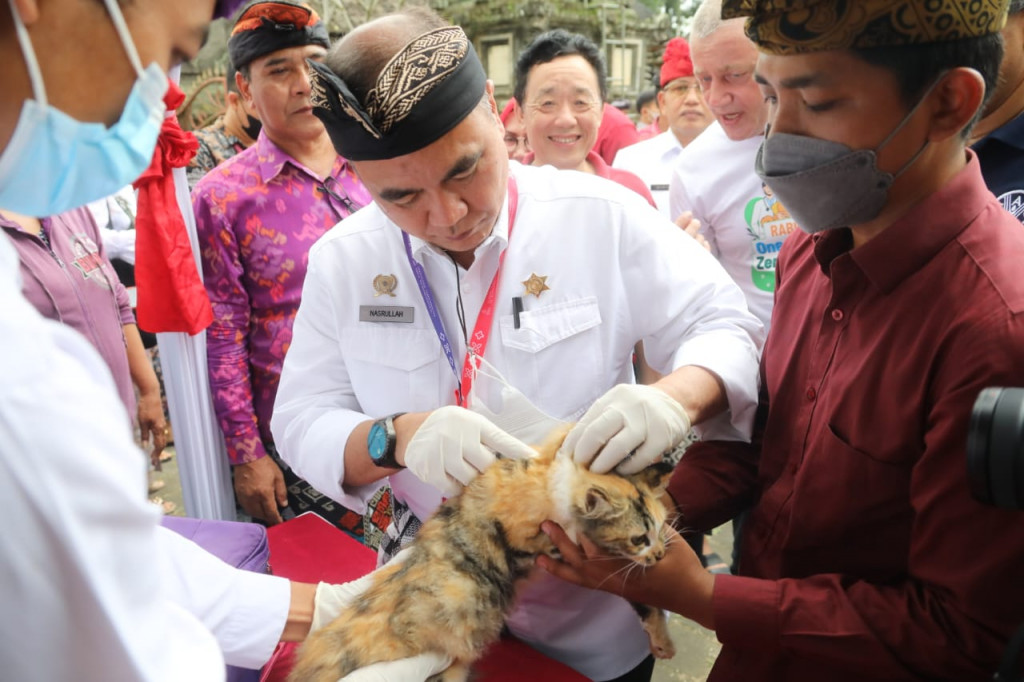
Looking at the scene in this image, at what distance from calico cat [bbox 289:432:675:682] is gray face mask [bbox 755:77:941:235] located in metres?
0.88

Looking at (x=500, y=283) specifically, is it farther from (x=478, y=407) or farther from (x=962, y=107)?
(x=962, y=107)

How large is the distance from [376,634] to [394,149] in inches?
49.5

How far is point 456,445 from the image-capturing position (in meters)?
1.67

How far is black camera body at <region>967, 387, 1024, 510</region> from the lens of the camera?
2.86ft

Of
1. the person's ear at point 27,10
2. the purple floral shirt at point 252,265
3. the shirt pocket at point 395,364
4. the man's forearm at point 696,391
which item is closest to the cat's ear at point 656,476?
the man's forearm at point 696,391

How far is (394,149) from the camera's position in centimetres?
161

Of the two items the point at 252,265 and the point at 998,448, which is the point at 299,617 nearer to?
the point at 998,448

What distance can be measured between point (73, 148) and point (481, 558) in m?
1.38

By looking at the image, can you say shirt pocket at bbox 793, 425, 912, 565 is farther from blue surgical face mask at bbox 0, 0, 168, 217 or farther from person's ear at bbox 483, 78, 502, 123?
blue surgical face mask at bbox 0, 0, 168, 217

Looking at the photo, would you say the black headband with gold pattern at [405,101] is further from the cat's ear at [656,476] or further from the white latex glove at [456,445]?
the cat's ear at [656,476]

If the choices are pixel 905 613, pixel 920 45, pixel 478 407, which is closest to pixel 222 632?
pixel 478 407

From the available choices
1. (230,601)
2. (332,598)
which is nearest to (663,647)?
(332,598)

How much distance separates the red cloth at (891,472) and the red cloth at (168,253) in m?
2.51

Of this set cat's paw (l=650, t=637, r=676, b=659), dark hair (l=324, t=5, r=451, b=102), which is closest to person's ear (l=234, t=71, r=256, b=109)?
dark hair (l=324, t=5, r=451, b=102)
